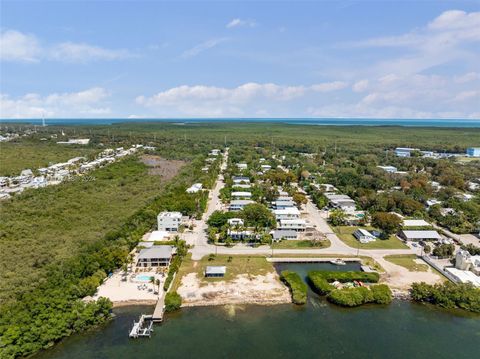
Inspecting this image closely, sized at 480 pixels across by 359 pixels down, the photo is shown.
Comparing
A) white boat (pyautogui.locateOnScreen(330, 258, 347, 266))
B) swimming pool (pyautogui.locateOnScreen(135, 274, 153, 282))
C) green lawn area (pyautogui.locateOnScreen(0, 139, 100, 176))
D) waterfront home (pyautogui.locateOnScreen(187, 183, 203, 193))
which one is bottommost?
white boat (pyautogui.locateOnScreen(330, 258, 347, 266))

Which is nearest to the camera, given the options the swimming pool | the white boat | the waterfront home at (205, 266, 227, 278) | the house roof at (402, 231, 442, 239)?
the swimming pool

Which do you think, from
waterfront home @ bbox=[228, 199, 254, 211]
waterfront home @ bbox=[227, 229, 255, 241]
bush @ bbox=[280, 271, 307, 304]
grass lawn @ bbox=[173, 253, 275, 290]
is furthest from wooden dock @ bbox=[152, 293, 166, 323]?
waterfront home @ bbox=[228, 199, 254, 211]

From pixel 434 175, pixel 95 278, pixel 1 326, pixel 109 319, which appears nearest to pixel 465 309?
pixel 109 319

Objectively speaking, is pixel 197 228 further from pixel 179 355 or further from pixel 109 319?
pixel 179 355

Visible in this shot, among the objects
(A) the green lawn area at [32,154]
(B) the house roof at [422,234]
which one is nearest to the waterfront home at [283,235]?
(B) the house roof at [422,234]

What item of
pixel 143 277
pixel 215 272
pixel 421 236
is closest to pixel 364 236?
pixel 421 236

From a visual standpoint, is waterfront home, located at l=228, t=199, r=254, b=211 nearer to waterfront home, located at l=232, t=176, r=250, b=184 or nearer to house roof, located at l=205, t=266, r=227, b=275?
waterfront home, located at l=232, t=176, r=250, b=184
